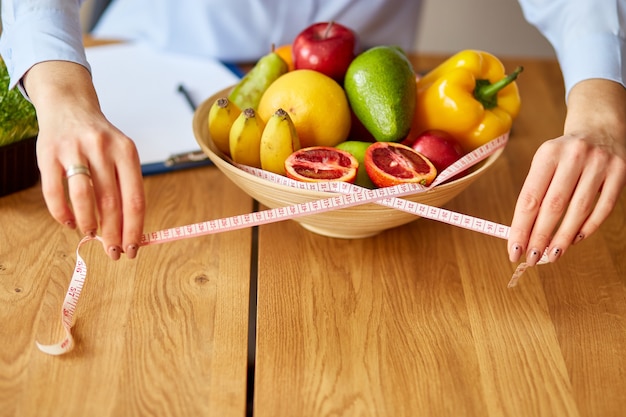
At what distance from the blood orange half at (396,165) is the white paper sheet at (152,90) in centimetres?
50

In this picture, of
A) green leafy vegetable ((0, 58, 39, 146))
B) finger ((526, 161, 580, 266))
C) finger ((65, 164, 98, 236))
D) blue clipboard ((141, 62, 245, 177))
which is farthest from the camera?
blue clipboard ((141, 62, 245, 177))

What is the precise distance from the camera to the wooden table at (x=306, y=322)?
3.55 feet

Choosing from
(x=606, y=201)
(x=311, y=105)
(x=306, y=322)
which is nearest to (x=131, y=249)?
(x=306, y=322)

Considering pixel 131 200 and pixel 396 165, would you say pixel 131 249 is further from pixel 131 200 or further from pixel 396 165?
pixel 396 165

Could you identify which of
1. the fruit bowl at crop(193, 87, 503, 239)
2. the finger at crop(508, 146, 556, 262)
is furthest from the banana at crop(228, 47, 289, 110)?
the finger at crop(508, 146, 556, 262)

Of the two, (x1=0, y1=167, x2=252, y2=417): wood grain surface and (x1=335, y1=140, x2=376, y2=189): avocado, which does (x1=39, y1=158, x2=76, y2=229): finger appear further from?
(x1=335, y1=140, x2=376, y2=189): avocado

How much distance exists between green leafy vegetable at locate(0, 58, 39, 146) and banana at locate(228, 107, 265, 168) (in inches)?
16.1

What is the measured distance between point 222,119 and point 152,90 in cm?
52

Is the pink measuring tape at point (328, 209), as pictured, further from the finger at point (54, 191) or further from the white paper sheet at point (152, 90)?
the white paper sheet at point (152, 90)

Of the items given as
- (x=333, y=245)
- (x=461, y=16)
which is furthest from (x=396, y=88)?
(x=461, y=16)

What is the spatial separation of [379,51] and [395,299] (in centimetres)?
47

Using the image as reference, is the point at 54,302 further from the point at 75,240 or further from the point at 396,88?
the point at 396,88

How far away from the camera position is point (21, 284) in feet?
4.13

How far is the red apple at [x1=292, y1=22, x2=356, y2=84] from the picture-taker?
1.44 metres
